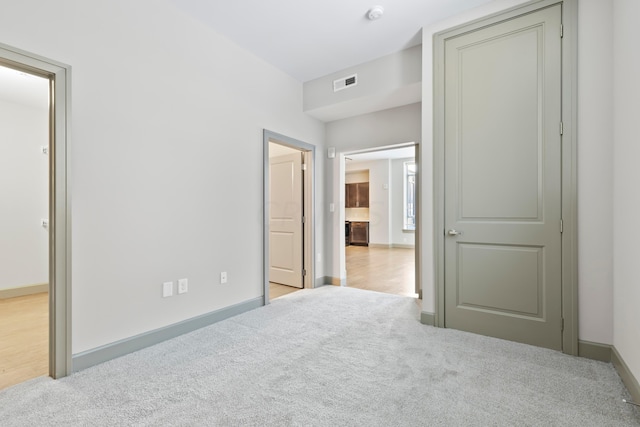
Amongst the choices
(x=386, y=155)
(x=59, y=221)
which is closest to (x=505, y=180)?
(x=59, y=221)

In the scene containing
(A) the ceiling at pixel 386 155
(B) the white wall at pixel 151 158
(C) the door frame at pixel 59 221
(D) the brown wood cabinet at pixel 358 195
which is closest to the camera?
(C) the door frame at pixel 59 221

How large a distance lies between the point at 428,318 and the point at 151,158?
283 cm

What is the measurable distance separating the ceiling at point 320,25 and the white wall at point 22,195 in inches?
110

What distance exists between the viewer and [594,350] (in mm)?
2168

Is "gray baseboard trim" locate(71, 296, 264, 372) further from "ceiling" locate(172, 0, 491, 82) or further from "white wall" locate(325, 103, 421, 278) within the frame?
"ceiling" locate(172, 0, 491, 82)

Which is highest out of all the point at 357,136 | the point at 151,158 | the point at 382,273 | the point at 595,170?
the point at 357,136

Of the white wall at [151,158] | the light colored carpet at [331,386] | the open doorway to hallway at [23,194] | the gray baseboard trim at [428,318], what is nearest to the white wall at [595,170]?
the light colored carpet at [331,386]

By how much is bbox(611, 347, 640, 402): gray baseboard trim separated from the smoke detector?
3142mm

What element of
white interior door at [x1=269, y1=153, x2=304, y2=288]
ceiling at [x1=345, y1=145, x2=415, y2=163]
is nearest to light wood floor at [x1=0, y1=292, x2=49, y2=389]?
white interior door at [x1=269, y1=153, x2=304, y2=288]

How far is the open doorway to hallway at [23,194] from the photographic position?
11.9 feet

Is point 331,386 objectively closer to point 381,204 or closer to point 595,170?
point 595,170

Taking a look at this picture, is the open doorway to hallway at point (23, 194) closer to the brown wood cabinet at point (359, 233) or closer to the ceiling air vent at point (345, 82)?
the ceiling air vent at point (345, 82)

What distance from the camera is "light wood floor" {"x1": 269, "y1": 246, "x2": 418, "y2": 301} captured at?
14.0 feet

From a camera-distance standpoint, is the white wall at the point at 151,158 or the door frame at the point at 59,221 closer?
the door frame at the point at 59,221
